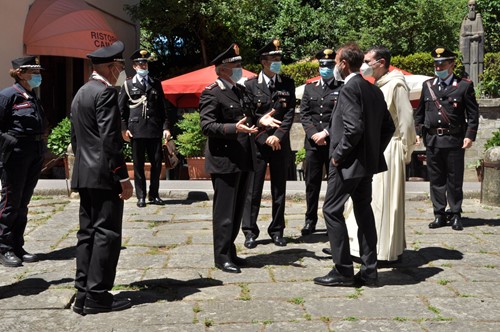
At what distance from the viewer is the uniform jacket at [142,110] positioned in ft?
33.9

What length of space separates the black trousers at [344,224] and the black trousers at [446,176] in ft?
9.57

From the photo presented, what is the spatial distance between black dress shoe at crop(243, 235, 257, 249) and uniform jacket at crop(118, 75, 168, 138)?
3.08 meters

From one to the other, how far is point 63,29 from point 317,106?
10.1m

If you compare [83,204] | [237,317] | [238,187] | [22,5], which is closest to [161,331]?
[237,317]

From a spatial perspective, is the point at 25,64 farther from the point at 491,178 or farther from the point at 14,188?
the point at 491,178

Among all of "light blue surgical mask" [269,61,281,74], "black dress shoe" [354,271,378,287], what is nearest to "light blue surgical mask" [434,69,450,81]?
"light blue surgical mask" [269,61,281,74]

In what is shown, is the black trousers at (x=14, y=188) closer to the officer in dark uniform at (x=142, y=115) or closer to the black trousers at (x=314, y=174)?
the black trousers at (x=314, y=174)

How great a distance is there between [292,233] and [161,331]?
3.68 meters

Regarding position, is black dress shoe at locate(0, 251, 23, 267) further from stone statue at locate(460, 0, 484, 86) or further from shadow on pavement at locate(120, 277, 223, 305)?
stone statue at locate(460, 0, 484, 86)

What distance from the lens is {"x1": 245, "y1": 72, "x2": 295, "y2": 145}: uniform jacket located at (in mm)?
7824

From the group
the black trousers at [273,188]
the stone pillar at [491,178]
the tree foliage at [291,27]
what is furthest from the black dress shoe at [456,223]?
the tree foliage at [291,27]

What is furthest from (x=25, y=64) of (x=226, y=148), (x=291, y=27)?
(x=291, y=27)

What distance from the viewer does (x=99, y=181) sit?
5383mm

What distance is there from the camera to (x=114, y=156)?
5.37m
